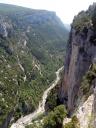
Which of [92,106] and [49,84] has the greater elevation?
[92,106]

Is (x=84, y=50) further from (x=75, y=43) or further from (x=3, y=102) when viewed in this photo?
(x=3, y=102)

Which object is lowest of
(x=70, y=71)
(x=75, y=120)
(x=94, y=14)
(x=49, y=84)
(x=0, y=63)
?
(x=49, y=84)

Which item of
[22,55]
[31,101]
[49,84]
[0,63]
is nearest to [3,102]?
[31,101]

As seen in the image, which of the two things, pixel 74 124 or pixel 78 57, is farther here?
pixel 78 57

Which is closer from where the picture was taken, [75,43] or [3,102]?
[75,43]

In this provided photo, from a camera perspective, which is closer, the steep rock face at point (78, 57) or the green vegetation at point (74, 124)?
the green vegetation at point (74, 124)

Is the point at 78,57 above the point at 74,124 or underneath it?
Answer: underneath

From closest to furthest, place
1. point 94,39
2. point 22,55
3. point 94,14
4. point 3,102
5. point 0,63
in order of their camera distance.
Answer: point 94,39, point 94,14, point 3,102, point 0,63, point 22,55

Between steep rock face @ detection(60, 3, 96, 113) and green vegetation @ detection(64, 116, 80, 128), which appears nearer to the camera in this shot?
green vegetation @ detection(64, 116, 80, 128)
